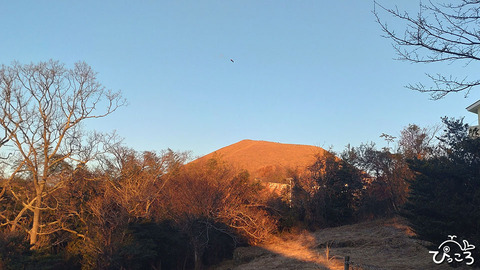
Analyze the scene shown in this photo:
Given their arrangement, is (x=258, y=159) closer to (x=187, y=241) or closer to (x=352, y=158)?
(x=352, y=158)

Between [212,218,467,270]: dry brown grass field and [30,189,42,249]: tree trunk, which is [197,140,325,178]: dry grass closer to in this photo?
[212,218,467,270]: dry brown grass field

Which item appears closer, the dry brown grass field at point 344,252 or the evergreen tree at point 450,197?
the evergreen tree at point 450,197

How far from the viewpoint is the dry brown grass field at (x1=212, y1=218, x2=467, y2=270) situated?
11.5 meters

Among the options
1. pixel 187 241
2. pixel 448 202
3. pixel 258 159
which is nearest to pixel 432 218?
pixel 448 202

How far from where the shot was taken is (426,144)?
2844 centimetres

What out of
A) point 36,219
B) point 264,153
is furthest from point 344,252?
point 264,153

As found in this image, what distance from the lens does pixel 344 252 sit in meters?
14.9

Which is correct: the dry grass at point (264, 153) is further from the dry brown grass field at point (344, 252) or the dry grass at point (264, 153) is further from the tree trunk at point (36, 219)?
the tree trunk at point (36, 219)

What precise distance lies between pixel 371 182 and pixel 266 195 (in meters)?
9.28

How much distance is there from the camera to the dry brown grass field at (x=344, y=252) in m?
11.5
